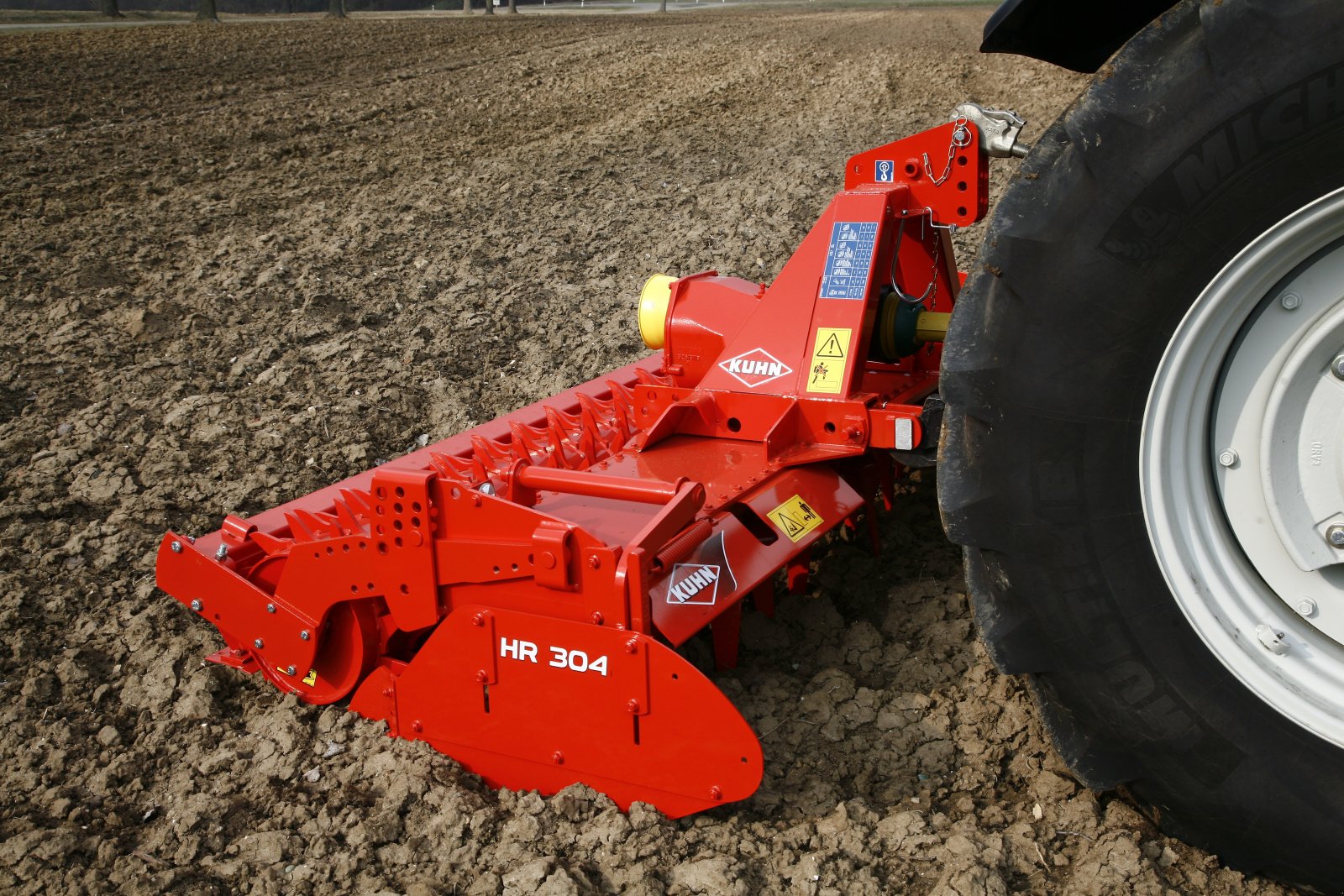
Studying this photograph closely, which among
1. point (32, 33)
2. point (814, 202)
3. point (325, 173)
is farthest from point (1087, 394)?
point (32, 33)

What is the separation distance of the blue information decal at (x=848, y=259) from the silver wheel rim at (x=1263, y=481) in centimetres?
150

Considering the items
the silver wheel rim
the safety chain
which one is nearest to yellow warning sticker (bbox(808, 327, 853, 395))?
the safety chain

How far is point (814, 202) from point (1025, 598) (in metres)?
5.64

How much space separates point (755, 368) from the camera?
340 centimetres

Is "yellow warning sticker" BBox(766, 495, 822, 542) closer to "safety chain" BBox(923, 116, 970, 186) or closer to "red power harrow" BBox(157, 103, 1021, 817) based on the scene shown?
"red power harrow" BBox(157, 103, 1021, 817)

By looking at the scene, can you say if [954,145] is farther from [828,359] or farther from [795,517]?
[795,517]

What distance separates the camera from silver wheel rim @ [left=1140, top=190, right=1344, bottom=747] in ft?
5.99

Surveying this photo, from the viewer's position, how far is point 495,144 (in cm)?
948

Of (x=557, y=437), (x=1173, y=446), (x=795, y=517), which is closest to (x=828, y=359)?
(x=795, y=517)

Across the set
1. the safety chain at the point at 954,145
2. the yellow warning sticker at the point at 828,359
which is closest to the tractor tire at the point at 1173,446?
the yellow warning sticker at the point at 828,359

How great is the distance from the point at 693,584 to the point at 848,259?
1173 mm

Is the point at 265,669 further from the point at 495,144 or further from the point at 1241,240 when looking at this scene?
the point at 495,144

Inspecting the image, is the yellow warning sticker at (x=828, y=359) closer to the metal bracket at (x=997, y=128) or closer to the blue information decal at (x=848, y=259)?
the blue information decal at (x=848, y=259)

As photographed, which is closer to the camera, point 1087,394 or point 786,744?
point 1087,394
